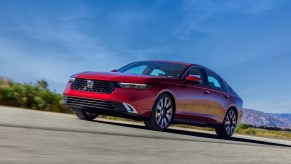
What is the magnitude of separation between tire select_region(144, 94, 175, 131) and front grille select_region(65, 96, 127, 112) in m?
0.62

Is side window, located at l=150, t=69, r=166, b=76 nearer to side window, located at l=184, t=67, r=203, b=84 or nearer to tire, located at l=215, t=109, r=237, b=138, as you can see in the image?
side window, located at l=184, t=67, r=203, b=84

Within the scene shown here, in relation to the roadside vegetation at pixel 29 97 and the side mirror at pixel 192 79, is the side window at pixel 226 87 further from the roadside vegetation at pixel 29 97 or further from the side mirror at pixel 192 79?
the roadside vegetation at pixel 29 97

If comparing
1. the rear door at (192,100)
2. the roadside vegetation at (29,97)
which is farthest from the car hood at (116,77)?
the roadside vegetation at (29,97)

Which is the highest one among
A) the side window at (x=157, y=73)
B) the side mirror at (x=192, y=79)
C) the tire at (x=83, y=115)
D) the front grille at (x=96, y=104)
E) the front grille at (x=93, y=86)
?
the side window at (x=157, y=73)

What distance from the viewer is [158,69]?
10.8 m

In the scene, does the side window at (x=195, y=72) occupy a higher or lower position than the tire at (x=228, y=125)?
higher

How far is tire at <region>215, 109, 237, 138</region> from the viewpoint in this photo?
1213cm

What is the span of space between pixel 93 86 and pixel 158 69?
1.72m

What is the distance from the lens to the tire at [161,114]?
9.66m

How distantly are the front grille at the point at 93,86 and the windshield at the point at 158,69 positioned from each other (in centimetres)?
117

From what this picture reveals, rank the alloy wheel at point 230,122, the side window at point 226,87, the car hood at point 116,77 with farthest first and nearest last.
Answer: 1. the side window at point 226,87
2. the alloy wheel at point 230,122
3. the car hood at point 116,77

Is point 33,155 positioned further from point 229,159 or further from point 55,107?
point 55,107

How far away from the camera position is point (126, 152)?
523 cm

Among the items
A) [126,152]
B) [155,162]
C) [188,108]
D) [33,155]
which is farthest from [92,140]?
[188,108]
